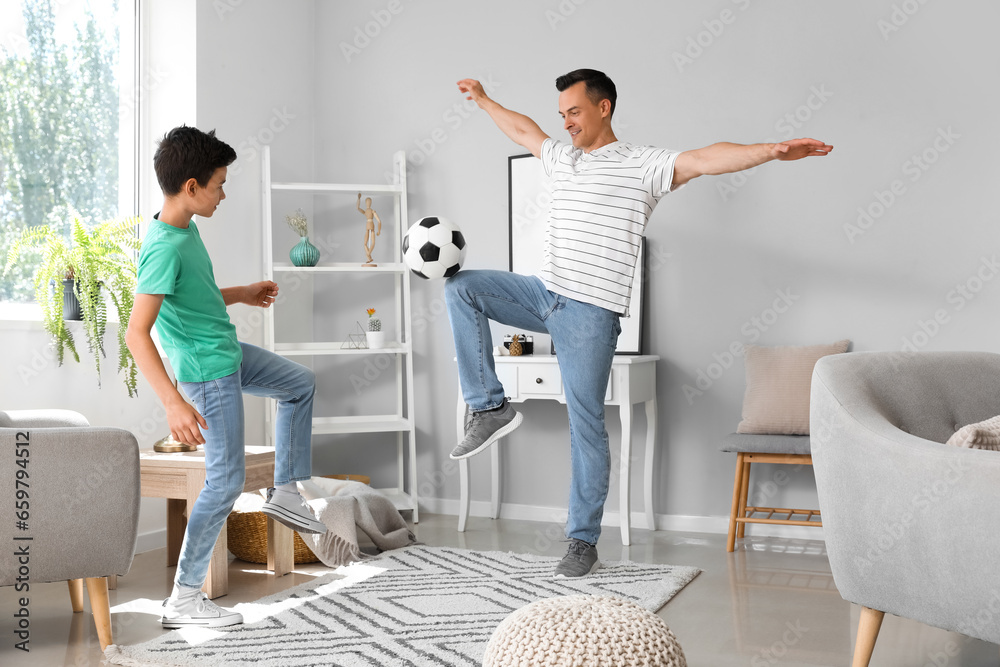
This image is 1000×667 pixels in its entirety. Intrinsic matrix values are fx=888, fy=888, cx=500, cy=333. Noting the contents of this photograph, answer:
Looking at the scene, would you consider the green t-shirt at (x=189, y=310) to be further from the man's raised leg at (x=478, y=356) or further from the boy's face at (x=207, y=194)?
the man's raised leg at (x=478, y=356)

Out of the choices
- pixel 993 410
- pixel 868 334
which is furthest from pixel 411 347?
pixel 993 410

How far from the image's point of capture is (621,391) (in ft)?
12.3

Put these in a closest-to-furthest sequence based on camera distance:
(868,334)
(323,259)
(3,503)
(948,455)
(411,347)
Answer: (948,455) < (3,503) < (868,334) < (411,347) < (323,259)

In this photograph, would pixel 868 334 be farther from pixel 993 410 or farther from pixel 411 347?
pixel 411 347

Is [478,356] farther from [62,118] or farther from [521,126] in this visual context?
[62,118]

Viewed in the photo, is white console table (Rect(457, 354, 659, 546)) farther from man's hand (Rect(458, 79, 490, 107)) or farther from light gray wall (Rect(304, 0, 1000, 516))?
man's hand (Rect(458, 79, 490, 107))

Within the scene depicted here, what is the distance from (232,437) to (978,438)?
6.12ft

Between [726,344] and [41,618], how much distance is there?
9.39 ft

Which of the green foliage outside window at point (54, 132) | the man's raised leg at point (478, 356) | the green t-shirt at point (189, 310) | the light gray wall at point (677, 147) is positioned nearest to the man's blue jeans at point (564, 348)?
the man's raised leg at point (478, 356)

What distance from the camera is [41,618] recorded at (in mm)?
2666

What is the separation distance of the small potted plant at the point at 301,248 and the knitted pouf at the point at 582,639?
2911mm

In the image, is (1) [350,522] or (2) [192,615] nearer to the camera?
(2) [192,615]

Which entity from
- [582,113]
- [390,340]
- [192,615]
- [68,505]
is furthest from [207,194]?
[390,340]

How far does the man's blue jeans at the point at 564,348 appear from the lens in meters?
2.83
